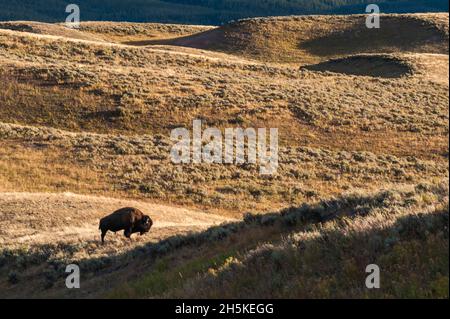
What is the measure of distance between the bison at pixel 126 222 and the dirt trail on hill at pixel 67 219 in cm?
30

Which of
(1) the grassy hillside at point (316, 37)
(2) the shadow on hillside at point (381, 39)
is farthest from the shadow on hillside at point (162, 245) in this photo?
(2) the shadow on hillside at point (381, 39)

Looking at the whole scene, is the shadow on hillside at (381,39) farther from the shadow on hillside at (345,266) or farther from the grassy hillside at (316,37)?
the shadow on hillside at (345,266)

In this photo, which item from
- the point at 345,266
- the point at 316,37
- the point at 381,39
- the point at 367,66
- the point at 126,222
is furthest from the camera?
the point at 316,37

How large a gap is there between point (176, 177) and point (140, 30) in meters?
93.3

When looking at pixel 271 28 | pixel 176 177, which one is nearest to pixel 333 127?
pixel 176 177

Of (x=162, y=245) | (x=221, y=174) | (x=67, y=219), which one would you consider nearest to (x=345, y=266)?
(x=162, y=245)

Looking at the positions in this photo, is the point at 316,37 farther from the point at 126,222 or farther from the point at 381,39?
the point at 126,222

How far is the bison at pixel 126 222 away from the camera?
18719 millimetres

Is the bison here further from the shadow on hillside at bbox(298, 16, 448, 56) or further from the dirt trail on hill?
the shadow on hillside at bbox(298, 16, 448, 56)

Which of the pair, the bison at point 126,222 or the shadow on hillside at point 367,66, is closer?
the bison at point 126,222

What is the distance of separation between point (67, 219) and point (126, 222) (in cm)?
592

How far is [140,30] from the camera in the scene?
12331 cm

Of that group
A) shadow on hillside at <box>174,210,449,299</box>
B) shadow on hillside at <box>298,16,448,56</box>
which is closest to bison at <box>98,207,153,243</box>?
shadow on hillside at <box>174,210,449,299</box>

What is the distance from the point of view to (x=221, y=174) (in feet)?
122
